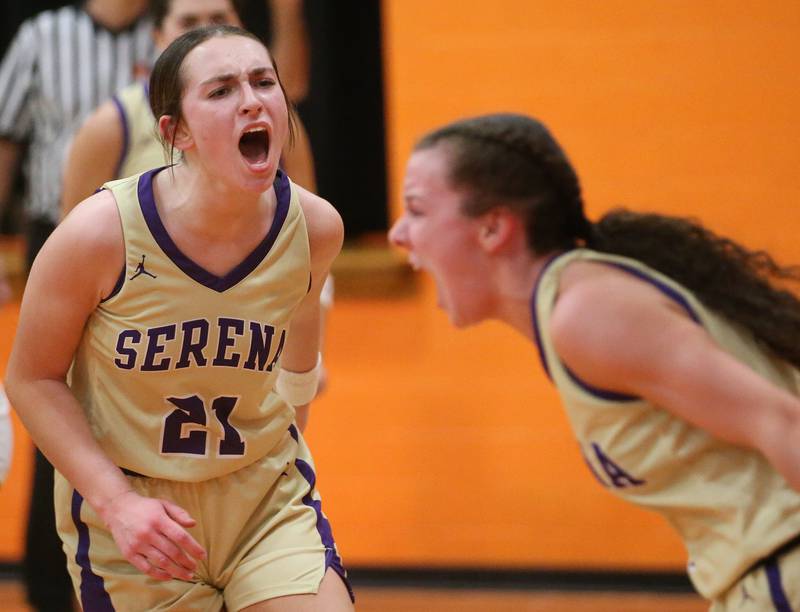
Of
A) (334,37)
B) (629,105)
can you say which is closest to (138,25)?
(334,37)

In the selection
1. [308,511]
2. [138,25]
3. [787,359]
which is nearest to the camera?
[787,359]

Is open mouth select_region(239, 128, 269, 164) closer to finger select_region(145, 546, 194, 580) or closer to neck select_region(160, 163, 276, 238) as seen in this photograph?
neck select_region(160, 163, 276, 238)

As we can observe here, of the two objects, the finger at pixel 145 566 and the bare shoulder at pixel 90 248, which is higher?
the bare shoulder at pixel 90 248

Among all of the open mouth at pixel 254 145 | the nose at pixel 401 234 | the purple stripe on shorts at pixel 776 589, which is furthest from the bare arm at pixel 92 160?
the purple stripe on shorts at pixel 776 589

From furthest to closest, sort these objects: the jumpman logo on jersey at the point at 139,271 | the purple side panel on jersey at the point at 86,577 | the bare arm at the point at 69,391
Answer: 1. the purple side panel on jersey at the point at 86,577
2. the jumpman logo on jersey at the point at 139,271
3. the bare arm at the point at 69,391

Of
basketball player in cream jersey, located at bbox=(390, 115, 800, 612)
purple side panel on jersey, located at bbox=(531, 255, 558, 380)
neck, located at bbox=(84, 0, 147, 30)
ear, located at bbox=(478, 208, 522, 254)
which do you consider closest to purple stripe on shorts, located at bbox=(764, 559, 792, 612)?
basketball player in cream jersey, located at bbox=(390, 115, 800, 612)

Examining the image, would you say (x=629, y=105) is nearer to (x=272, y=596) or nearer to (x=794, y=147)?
(x=794, y=147)

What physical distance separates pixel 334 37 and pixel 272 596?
2979 millimetres

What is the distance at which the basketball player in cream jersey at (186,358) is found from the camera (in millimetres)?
2271

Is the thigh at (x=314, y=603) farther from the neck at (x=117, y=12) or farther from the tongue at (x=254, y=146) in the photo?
the neck at (x=117, y=12)

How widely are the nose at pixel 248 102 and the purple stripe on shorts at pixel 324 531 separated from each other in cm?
76

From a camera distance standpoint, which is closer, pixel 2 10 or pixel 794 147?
pixel 794 147

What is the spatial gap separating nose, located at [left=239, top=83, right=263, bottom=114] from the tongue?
4.1 inches

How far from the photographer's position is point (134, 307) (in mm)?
2309
